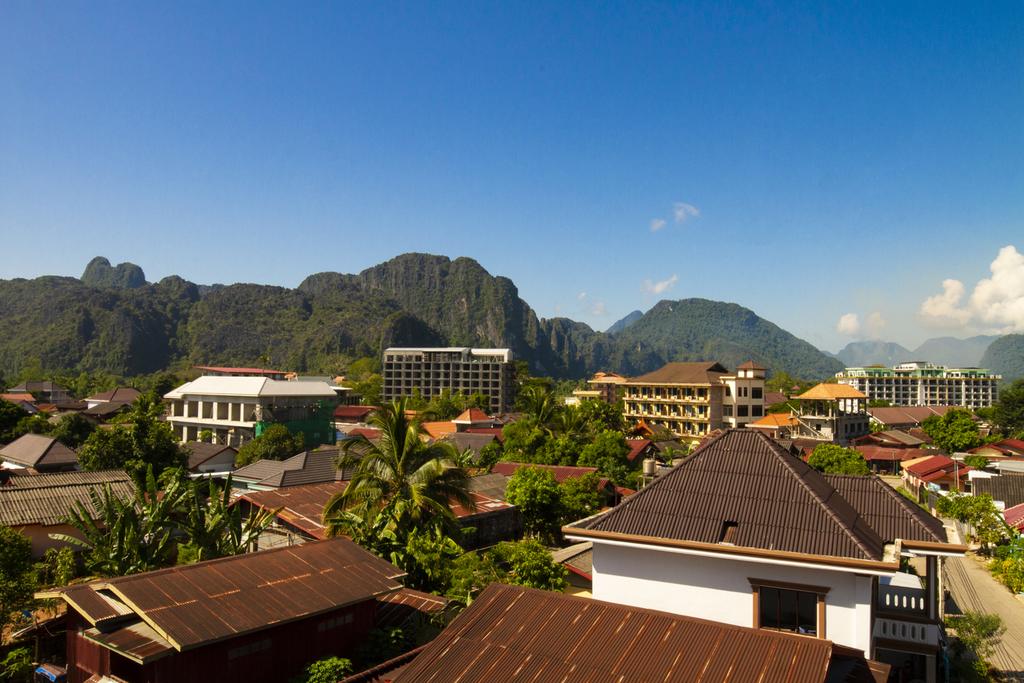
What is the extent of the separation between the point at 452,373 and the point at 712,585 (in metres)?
92.6

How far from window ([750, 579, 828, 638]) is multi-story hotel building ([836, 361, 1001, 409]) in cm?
12218

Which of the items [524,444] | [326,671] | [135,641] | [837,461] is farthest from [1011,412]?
[135,641]

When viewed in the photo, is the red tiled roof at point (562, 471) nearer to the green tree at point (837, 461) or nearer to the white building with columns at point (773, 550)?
the green tree at point (837, 461)

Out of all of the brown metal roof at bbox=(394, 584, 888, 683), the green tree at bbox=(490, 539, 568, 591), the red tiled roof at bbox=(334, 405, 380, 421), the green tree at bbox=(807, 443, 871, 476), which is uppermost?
the brown metal roof at bbox=(394, 584, 888, 683)

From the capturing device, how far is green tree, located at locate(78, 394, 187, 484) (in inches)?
1180

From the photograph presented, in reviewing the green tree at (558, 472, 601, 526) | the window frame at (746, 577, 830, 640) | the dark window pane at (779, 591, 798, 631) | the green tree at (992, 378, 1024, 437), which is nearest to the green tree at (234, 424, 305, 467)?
the green tree at (558, 472, 601, 526)

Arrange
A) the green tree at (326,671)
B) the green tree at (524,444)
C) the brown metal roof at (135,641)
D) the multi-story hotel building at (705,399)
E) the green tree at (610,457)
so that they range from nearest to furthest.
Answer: the brown metal roof at (135,641) < the green tree at (326,671) < the green tree at (610,457) < the green tree at (524,444) < the multi-story hotel building at (705,399)

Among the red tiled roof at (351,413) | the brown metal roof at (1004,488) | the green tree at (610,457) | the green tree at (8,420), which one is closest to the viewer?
the brown metal roof at (1004,488)

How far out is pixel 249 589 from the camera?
9953mm

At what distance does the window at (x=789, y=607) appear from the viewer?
26.8 ft

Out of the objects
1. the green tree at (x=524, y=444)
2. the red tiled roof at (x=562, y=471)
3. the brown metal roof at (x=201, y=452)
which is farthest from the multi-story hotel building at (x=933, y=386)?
the brown metal roof at (x=201, y=452)

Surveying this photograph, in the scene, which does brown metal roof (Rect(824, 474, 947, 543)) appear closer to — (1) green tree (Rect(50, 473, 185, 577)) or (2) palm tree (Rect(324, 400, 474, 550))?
(2) palm tree (Rect(324, 400, 474, 550))

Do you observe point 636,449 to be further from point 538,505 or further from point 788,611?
point 788,611

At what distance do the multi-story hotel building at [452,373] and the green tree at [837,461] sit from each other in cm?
5852
